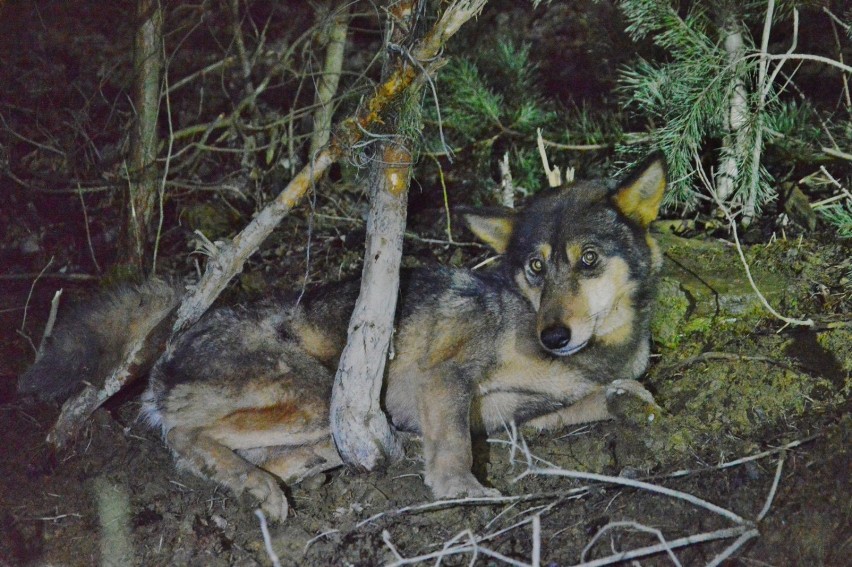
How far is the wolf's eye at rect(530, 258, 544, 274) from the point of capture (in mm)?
4855

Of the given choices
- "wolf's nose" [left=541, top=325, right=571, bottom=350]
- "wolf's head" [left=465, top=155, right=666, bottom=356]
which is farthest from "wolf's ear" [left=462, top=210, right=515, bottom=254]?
"wolf's nose" [left=541, top=325, right=571, bottom=350]

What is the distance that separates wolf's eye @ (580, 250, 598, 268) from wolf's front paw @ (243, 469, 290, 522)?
86.7 inches

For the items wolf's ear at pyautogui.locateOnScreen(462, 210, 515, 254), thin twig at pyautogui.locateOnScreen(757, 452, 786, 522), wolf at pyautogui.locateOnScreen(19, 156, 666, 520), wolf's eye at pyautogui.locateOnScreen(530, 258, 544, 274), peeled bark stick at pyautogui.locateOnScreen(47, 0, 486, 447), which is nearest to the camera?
thin twig at pyautogui.locateOnScreen(757, 452, 786, 522)

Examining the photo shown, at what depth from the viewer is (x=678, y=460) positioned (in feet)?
14.1

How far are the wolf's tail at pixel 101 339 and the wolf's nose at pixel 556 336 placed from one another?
231 cm

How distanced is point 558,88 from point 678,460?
4.41 metres

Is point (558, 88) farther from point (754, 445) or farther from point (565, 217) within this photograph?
point (754, 445)

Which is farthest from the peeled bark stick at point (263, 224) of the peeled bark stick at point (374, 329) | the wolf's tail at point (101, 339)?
the peeled bark stick at point (374, 329)

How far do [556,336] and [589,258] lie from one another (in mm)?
562

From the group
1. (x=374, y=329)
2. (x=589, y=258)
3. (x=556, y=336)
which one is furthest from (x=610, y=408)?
(x=374, y=329)

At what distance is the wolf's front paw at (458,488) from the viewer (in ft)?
14.1

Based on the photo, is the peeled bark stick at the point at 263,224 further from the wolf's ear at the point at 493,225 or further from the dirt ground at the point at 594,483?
the wolf's ear at the point at 493,225

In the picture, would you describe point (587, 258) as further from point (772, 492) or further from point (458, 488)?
point (772, 492)

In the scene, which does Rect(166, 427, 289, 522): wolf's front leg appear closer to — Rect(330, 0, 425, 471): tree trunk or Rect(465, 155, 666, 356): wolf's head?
Rect(330, 0, 425, 471): tree trunk
